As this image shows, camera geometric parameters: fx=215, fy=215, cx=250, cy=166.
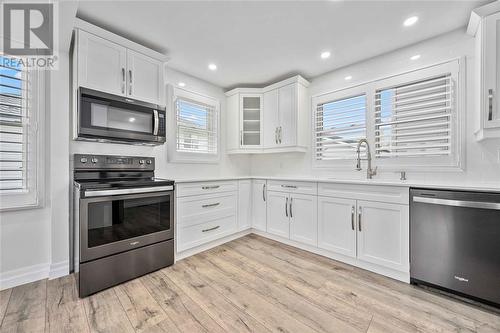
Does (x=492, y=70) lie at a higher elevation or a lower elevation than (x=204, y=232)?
higher

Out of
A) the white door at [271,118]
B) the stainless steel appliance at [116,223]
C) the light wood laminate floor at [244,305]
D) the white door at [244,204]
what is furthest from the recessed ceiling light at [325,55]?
the light wood laminate floor at [244,305]

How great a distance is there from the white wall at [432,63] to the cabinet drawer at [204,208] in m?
1.29

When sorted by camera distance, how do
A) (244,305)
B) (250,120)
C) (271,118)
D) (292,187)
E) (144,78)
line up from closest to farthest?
1. (244,305)
2. (144,78)
3. (292,187)
4. (271,118)
5. (250,120)

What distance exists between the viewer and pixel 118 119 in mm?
2275

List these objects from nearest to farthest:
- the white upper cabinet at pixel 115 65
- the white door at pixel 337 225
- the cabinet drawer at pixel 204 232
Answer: the white upper cabinet at pixel 115 65
the white door at pixel 337 225
the cabinet drawer at pixel 204 232

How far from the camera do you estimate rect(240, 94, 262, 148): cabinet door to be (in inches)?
146

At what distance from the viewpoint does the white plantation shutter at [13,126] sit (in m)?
1.99

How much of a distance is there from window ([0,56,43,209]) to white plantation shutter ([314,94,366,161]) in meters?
3.39

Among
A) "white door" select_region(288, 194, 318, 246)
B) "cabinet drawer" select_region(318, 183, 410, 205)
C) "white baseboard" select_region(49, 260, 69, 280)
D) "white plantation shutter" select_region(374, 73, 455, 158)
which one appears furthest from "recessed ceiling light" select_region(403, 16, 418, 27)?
"white baseboard" select_region(49, 260, 69, 280)

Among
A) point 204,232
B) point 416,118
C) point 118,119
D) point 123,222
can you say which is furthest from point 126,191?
point 416,118

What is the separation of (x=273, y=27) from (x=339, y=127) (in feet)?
5.37

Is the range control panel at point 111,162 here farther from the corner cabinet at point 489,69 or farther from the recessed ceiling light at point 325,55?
the corner cabinet at point 489,69

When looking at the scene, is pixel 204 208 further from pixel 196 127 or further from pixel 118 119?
pixel 118 119

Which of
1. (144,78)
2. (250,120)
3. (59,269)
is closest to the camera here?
(59,269)
